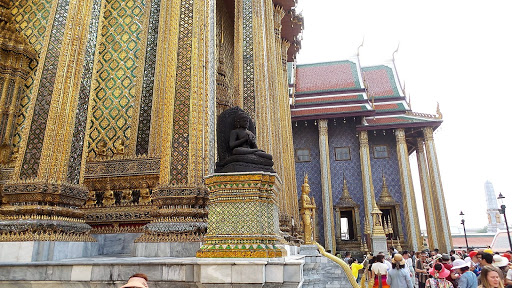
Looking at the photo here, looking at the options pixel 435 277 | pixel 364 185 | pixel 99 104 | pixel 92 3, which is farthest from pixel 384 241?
pixel 92 3

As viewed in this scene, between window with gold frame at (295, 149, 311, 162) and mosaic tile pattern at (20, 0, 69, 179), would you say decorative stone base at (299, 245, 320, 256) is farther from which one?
window with gold frame at (295, 149, 311, 162)

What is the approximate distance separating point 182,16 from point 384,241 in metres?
10.7

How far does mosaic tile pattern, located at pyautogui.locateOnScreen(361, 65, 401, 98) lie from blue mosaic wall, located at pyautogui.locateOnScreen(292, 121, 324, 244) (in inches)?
152

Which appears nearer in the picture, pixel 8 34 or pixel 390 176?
pixel 8 34

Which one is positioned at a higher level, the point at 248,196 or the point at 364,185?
the point at 364,185

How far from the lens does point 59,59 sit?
160 inches

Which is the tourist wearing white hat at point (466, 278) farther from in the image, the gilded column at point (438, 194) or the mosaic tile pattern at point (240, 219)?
the gilded column at point (438, 194)

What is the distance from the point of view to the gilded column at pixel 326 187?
15.2 metres

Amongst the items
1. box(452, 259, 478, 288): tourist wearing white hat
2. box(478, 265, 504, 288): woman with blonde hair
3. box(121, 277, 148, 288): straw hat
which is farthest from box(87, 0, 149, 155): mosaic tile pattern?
box(478, 265, 504, 288): woman with blonde hair

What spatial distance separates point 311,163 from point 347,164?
1629 millimetres

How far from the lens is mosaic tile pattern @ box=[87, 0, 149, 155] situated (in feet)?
19.1

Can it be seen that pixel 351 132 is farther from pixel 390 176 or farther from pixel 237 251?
pixel 237 251

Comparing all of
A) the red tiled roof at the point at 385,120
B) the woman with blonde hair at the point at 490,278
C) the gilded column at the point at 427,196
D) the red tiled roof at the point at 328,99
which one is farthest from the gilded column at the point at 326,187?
the woman with blonde hair at the point at 490,278

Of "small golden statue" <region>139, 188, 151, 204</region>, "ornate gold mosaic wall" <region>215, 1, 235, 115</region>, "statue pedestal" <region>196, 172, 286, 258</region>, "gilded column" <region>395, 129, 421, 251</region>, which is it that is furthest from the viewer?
"gilded column" <region>395, 129, 421, 251</region>
